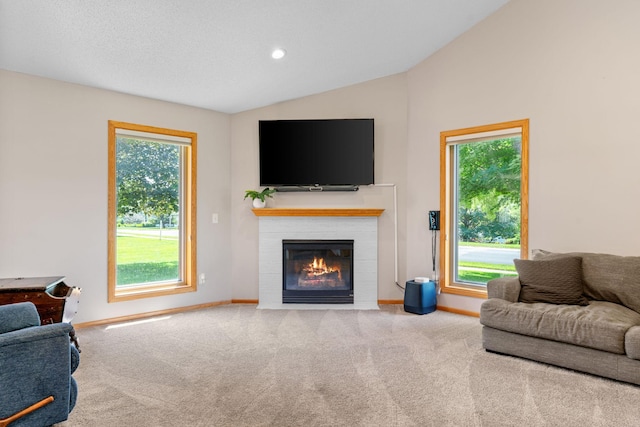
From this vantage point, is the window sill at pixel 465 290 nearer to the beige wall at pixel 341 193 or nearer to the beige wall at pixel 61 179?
the beige wall at pixel 341 193

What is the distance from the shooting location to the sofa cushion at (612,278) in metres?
3.39

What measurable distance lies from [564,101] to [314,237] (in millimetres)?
3148

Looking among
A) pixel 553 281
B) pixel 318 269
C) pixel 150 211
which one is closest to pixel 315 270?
pixel 318 269

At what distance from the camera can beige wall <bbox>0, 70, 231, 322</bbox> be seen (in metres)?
3.96

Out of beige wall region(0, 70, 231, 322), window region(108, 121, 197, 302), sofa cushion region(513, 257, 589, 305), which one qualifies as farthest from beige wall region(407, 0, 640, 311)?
beige wall region(0, 70, 231, 322)

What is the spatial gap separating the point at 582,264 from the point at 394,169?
246cm

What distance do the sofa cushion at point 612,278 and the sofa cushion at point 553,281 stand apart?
→ 0.27 feet

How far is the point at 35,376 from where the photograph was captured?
2.04m

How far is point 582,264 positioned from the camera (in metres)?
3.71

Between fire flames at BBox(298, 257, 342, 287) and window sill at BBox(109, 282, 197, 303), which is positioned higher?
fire flames at BBox(298, 257, 342, 287)

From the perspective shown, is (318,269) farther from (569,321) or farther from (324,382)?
(569,321)

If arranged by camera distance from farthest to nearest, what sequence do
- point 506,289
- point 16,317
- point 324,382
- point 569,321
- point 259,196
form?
point 259,196 → point 506,289 → point 569,321 → point 324,382 → point 16,317

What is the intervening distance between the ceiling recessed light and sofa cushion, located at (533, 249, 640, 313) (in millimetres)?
3227

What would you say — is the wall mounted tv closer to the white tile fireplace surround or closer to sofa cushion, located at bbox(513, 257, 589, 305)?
the white tile fireplace surround
